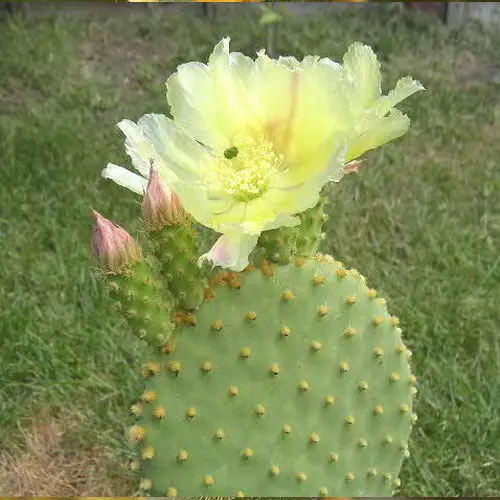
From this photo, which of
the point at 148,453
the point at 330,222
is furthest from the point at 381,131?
the point at 330,222

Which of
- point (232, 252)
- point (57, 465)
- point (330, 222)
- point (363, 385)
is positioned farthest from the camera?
point (330, 222)

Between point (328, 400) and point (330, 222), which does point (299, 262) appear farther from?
point (330, 222)

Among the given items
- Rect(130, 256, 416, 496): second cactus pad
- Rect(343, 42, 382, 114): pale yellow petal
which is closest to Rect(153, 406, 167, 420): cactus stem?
Rect(130, 256, 416, 496): second cactus pad

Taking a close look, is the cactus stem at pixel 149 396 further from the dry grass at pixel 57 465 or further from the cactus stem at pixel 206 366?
the dry grass at pixel 57 465

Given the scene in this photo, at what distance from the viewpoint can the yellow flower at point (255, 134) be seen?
0.47m

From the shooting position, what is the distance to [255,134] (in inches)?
19.7

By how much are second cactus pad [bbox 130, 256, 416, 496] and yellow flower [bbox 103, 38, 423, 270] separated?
0.22 feet

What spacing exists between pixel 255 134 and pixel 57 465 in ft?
3.06

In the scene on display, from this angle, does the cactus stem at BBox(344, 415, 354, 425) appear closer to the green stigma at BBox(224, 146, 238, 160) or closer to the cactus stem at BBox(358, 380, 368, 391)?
the cactus stem at BBox(358, 380, 368, 391)

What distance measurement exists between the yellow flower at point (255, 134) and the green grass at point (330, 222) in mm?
795

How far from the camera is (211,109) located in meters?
0.49

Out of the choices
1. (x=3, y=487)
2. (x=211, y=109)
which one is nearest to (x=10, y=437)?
(x=3, y=487)

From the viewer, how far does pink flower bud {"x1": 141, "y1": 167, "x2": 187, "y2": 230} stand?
48 centimetres

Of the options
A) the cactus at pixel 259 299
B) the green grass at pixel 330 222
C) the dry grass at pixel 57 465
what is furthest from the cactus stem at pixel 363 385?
the dry grass at pixel 57 465
